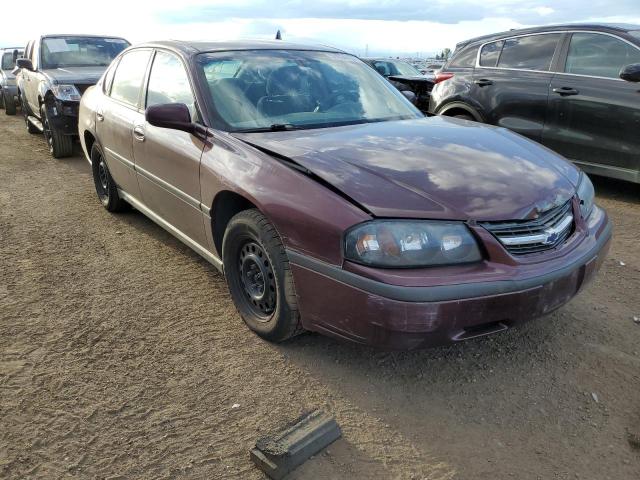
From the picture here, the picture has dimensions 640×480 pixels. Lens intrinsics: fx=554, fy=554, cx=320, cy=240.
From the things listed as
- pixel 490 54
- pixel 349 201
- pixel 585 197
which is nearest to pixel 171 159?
pixel 349 201

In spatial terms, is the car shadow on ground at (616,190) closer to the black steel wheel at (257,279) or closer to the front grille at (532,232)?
the front grille at (532,232)

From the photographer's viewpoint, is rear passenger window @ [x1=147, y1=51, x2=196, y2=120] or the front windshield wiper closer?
the front windshield wiper

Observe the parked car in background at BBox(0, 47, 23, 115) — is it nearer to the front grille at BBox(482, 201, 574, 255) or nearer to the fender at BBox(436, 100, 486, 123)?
→ the fender at BBox(436, 100, 486, 123)

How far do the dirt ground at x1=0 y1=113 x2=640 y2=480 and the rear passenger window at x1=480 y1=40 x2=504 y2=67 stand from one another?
11.7 feet

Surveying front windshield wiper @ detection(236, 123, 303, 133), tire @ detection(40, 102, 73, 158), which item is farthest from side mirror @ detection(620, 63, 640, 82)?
tire @ detection(40, 102, 73, 158)

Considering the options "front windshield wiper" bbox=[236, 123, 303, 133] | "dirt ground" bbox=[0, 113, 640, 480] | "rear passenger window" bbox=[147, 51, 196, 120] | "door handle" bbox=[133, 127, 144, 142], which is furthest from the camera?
"door handle" bbox=[133, 127, 144, 142]

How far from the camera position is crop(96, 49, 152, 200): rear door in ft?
13.9

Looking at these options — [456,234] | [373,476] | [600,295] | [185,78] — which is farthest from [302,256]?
[600,295]

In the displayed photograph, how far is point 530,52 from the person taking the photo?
20.6 ft

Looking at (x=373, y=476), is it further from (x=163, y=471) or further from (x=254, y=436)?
(x=163, y=471)

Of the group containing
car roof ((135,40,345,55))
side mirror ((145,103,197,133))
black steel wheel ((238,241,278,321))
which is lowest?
black steel wheel ((238,241,278,321))

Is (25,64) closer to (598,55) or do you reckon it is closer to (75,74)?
(75,74)

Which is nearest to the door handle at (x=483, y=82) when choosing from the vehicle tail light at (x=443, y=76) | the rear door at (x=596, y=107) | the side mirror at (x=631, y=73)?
the vehicle tail light at (x=443, y=76)

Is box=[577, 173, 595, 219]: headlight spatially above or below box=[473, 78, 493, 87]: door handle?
below
